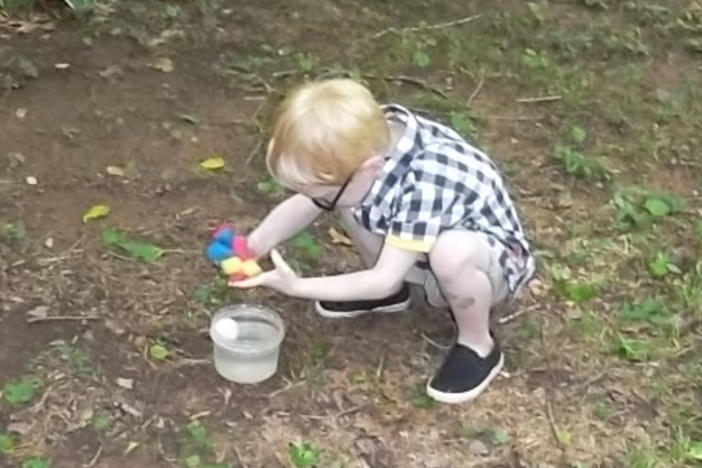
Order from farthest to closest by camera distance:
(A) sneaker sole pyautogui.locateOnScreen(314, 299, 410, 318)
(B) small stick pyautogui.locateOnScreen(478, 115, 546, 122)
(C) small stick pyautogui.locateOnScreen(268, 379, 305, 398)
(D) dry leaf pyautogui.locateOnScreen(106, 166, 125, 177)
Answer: (B) small stick pyautogui.locateOnScreen(478, 115, 546, 122), (D) dry leaf pyautogui.locateOnScreen(106, 166, 125, 177), (A) sneaker sole pyautogui.locateOnScreen(314, 299, 410, 318), (C) small stick pyautogui.locateOnScreen(268, 379, 305, 398)

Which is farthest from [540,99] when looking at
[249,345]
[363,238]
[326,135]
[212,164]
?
[326,135]

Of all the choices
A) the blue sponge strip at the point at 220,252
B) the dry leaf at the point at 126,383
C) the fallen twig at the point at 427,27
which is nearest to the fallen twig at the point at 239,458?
the dry leaf at the point at 126,383

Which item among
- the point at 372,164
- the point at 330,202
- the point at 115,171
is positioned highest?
the point at 372,164

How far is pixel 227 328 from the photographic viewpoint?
3240 millimetres

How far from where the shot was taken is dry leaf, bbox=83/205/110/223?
3.74 meters

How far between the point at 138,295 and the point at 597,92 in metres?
1.72

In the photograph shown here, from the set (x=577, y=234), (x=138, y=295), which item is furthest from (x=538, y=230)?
(x=138, y=295)

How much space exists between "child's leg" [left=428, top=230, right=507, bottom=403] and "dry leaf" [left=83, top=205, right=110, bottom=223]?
1.04m

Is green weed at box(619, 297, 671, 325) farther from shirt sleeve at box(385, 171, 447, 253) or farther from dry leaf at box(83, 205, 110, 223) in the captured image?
dry leaf at box(83, 205, 110, 223)

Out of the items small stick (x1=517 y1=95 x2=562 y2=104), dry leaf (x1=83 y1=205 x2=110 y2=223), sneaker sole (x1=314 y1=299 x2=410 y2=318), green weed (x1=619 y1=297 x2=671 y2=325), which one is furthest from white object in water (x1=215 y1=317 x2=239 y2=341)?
small stick (x1=517 y1=95 x2=562 y2=104)

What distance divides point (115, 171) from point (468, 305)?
1251 millimetres

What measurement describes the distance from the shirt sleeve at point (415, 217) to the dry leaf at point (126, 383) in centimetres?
66

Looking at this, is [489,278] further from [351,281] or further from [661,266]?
[661,266]

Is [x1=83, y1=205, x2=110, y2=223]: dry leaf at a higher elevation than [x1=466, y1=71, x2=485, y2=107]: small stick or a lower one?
higher
